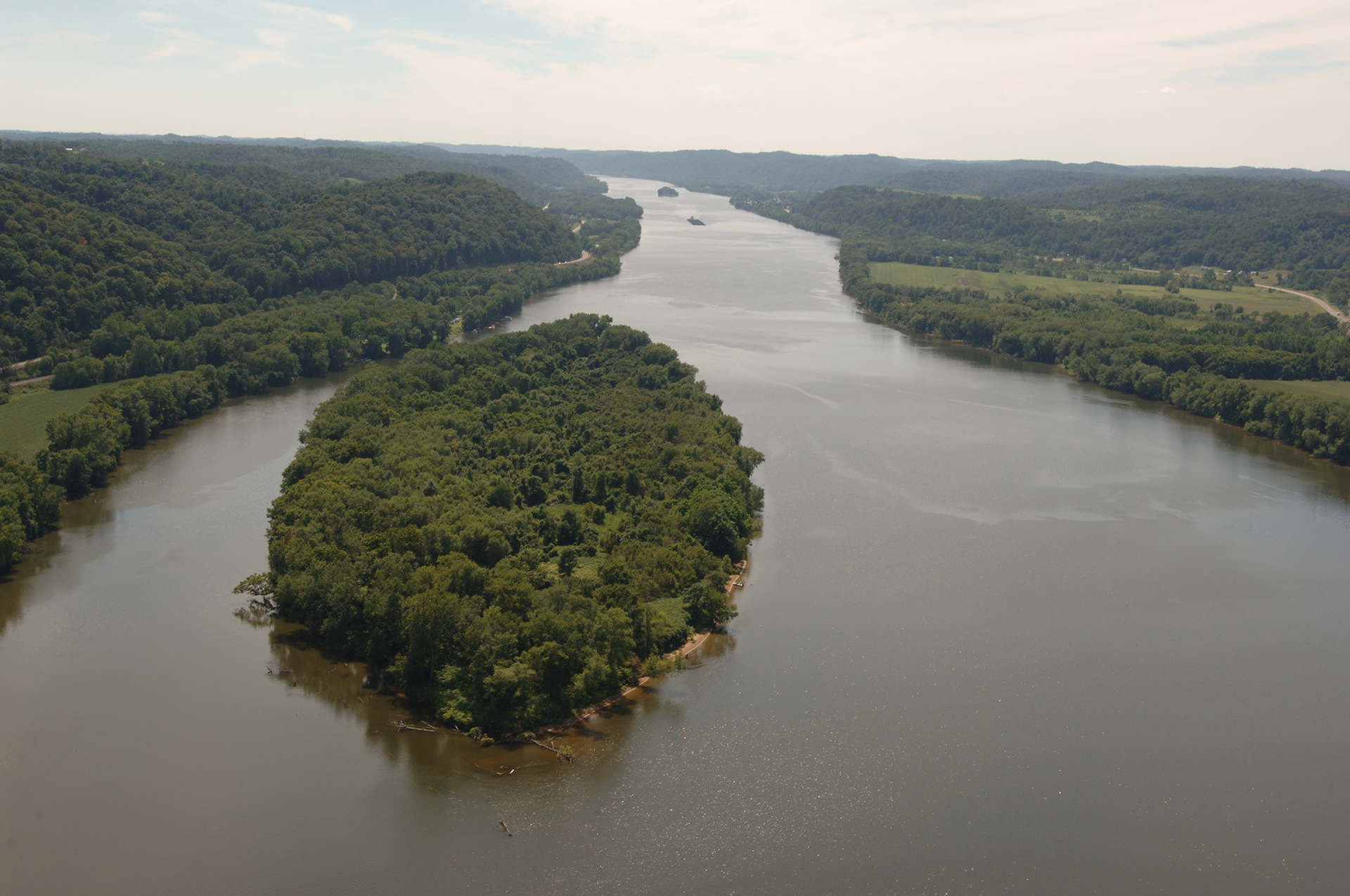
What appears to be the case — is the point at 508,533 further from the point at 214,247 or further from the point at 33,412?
the point at 214,247

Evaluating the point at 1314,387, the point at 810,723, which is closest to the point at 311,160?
the point at 1314,387

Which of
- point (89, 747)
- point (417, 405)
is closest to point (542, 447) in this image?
point (417, 405)

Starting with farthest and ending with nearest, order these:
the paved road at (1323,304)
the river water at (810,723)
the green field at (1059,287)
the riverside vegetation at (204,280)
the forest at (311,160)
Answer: the forest at (311,160), the green field at (1059,287), the paved road at (1323,304), the riverside vegetation at (204,280), the river water at (810,723)

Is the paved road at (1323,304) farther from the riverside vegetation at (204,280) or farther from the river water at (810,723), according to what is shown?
the riverside vegetation at (204,280)

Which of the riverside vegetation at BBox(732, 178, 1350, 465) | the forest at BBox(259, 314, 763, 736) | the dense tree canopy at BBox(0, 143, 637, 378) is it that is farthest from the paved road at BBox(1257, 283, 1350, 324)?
the dense tree canopy at BBox(0, 143, 637, 378)

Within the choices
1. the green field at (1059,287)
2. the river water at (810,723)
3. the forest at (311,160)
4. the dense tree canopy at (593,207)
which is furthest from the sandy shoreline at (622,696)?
the dense tree canopy at (593,207)

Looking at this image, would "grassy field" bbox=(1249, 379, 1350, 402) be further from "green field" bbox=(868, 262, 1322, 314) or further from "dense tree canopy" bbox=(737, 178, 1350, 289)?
"dense tree canopy" bbox=(737, 178, 1350, 289)

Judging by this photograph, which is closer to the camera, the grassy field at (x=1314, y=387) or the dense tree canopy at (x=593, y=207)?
the grassy field at (x=1314, y=387)
